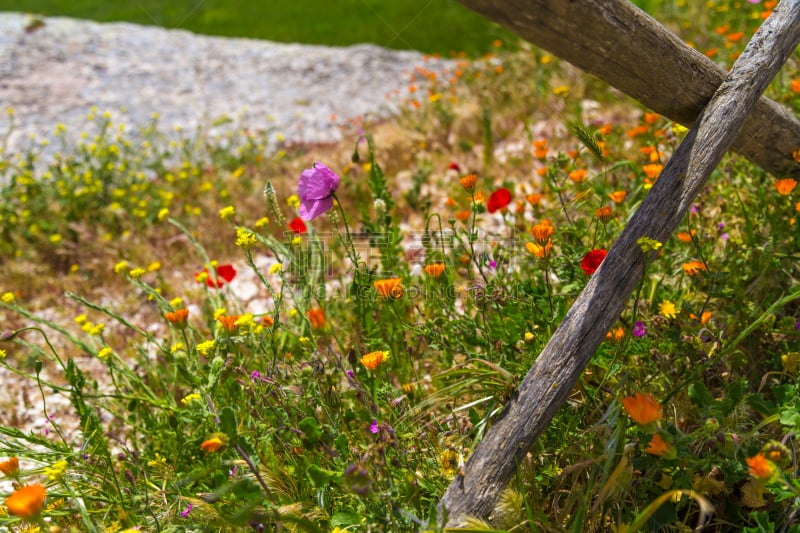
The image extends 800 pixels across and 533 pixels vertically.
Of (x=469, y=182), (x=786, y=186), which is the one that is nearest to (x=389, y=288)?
(x=469, y=182)

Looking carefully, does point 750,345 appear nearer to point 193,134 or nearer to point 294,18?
point 193,134

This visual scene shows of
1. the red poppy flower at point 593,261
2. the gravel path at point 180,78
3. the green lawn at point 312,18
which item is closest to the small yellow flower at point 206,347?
the red poppy flower at point 593,261

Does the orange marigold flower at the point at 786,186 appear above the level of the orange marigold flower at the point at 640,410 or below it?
above

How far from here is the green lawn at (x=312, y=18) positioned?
901 centimetres

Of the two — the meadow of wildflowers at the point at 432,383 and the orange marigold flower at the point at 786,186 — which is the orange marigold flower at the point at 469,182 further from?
the orange marigold flower at the point at 786,186

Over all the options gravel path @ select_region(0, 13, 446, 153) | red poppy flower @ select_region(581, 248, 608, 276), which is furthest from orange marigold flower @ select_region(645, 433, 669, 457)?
gravel path @ select_region(0, 13, 446, 153)

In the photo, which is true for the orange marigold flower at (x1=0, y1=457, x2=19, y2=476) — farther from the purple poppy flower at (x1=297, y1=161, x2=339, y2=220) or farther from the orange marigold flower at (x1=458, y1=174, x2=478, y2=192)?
the orange marigold flower at (x1=458, y1=174, x2=478, y2=192)

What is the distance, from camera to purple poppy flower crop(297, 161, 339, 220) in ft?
6.01

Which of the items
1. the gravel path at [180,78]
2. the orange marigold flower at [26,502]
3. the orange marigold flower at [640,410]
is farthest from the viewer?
the gravel path at [180,78]

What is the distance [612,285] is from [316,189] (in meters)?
0.93

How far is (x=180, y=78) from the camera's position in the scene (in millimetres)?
7945

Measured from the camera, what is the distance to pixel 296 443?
177 centimetres

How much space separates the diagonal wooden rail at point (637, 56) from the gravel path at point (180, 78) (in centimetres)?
480

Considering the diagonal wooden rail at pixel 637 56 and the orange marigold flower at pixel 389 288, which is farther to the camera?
the orange marigold flower at pixel 389 288
